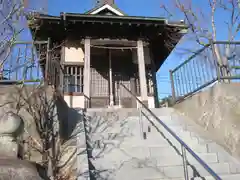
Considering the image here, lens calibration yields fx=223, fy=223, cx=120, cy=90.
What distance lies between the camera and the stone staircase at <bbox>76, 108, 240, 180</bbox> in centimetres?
355

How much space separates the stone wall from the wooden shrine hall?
3.12 meters

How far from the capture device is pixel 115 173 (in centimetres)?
349

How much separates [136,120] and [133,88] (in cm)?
435

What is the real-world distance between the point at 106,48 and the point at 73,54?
141 centimetres

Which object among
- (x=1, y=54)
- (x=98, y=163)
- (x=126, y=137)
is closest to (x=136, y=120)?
(x=126, y=137)

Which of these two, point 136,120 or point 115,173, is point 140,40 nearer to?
point 136,120

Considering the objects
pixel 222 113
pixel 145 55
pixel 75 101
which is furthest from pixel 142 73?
pixel 222 113

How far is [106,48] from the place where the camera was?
31.3 feet

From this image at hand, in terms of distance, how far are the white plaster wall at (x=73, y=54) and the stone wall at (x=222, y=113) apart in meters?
5.70

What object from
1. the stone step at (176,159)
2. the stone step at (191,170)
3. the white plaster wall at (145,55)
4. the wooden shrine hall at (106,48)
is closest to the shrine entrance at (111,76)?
the wooden shrine hall at (106,48)

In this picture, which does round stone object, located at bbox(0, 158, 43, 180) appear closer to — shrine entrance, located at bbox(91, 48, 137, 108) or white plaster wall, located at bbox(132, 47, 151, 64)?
shrine entrance, located at bbox(91, 48, 137, 108)

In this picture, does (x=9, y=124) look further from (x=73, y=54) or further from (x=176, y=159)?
(x=73, y=54)

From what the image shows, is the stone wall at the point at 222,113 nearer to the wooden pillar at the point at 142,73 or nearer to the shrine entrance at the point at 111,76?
the wooden pillar at the point at 142,73

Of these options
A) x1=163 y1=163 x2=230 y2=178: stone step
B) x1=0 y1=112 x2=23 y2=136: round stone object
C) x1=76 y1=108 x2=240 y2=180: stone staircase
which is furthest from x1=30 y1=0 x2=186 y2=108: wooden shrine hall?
x1=0 y1=112 x2=23 y2=136: round stone object
